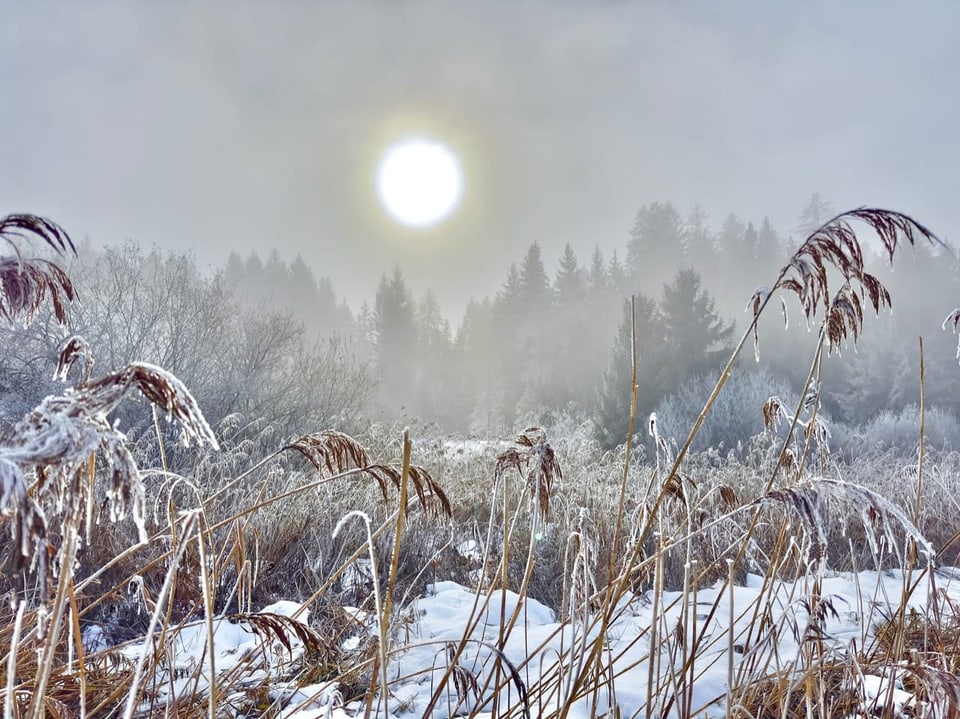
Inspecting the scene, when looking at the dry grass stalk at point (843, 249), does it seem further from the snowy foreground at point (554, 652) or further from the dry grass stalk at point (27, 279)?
the dry grass stalk at point (27, 279)

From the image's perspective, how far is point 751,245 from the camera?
3756cm

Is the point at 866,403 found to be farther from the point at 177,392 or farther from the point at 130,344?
the point at 177,392

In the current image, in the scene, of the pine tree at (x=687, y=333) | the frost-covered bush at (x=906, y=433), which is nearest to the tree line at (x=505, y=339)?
the pine tree at (x=687, y=333)

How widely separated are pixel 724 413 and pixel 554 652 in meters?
11.4

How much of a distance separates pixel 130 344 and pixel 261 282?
44.2m

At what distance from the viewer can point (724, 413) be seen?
1261cm

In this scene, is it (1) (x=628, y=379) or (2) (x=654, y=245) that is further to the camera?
(2) (x=654, y=245)

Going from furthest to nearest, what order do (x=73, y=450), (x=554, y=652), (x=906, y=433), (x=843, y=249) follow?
1. (x=906, y=433)
2. (x=554, y=652)
3. (x=843, y=249)
4. (x=73, y=450)

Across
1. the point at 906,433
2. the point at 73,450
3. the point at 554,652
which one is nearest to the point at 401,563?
the point at 554,652

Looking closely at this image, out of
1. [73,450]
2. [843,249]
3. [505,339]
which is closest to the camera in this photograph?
[73,450]

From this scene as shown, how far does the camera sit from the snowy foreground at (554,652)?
138cm

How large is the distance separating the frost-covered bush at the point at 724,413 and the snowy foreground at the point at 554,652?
29.0 ft

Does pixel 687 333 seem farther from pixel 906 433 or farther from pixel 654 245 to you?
pixel 654 245

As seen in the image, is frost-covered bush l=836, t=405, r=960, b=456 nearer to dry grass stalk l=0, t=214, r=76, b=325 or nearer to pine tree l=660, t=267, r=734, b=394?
pine tree l=660, t=267, r=734, b=394
